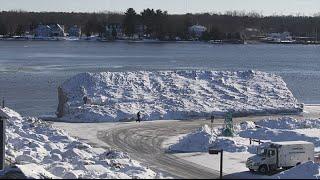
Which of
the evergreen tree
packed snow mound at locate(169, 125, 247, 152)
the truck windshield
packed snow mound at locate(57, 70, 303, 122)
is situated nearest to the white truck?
the truck windshield

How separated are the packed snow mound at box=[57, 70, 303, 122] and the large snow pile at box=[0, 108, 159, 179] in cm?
935

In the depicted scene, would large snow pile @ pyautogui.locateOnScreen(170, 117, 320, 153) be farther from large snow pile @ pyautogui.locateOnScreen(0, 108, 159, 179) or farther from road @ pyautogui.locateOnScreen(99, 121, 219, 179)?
large snow pile @ pyautogui.locateOnScreen(0, 108, 159, 179)

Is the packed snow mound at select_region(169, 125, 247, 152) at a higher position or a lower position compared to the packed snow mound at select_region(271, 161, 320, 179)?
lower

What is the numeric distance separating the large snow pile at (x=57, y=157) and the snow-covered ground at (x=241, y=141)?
3627 mm

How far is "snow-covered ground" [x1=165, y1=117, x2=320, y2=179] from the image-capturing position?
2596 cm

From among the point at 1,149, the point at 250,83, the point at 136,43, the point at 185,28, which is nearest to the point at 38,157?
the point at 1,149

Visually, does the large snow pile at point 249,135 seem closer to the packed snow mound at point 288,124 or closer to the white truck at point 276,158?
the packed snow mound at point 288,124

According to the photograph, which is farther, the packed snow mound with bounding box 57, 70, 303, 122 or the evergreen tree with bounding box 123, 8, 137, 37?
the evergreen tree with bounding box 123, 8, 137, 37

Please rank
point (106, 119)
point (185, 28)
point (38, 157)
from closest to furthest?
1. point (38, 157)
2. point (106, 119)
3. point (185, 28)

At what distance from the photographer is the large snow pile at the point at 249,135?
30797 mm

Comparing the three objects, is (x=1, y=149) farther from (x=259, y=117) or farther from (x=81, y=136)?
(x=259, y=117)

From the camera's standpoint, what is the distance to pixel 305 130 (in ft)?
118

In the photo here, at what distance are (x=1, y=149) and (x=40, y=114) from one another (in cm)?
2348

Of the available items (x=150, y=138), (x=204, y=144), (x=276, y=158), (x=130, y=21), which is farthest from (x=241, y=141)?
(x=130, y=21)
